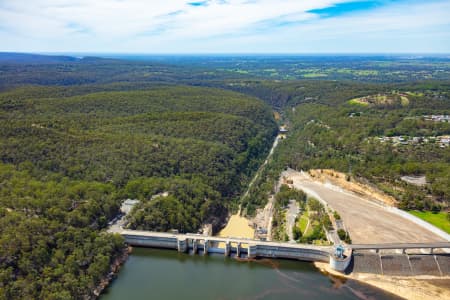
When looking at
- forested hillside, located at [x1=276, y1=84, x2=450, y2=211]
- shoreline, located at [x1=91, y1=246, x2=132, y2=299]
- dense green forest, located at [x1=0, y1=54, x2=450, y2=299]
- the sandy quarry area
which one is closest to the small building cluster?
forested hillside, located at [x1=276, y1=84, x2=450, y2=211]

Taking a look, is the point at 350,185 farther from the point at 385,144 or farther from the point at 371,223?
the point at 385,144

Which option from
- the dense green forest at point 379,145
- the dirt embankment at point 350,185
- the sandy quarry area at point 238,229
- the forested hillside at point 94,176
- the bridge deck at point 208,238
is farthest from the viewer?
the dense green forest at point 379,145

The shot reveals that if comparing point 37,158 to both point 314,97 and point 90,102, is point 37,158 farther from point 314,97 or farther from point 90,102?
point 314,97

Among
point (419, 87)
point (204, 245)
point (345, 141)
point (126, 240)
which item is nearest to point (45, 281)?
point (126, 240)

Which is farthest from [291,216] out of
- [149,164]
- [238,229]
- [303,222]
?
[149,164]

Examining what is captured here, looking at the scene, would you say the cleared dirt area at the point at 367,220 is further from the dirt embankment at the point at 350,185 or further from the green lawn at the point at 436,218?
the green lawn at the point at 436,218

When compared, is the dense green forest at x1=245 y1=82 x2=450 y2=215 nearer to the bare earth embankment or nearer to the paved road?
the bare earth embankment

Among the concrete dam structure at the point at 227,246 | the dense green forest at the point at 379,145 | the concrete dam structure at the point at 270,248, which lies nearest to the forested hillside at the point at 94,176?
the concrete dam structure at the point at 227,246
